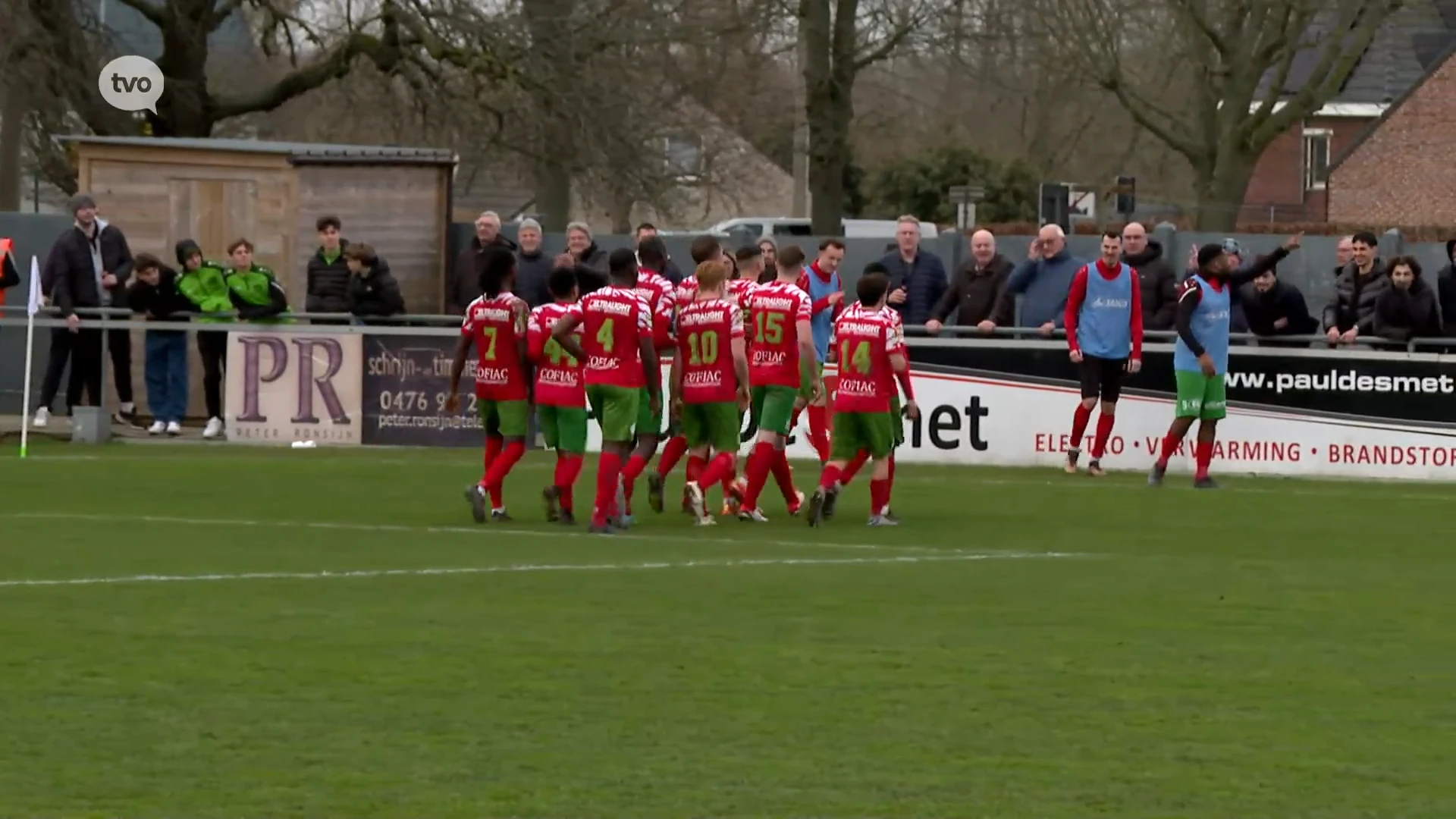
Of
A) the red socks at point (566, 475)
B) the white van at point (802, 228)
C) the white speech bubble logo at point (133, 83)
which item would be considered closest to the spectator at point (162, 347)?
the white speech bubble logo at point (133, 83)

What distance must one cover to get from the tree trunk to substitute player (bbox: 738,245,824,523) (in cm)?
2007

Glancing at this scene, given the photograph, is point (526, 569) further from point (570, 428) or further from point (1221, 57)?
point (1221, 57)

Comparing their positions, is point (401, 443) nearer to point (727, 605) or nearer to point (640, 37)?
point (727, 605)

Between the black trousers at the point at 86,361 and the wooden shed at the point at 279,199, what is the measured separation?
297cm

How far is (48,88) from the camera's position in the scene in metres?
35.2

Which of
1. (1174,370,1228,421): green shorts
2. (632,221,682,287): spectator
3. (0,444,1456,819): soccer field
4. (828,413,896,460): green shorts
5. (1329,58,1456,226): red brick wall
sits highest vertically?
(1329,58,1456,226): red brick wall

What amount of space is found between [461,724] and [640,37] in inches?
1166

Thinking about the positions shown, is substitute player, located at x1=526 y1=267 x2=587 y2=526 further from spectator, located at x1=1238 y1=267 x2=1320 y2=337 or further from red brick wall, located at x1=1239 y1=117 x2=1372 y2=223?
red brick wall, located at x1=1239 y1=117 x2=1372 y2=223

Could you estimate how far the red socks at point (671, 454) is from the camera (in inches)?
702

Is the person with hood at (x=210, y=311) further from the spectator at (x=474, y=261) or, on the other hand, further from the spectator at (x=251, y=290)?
the spectator at (x=474, y=261)

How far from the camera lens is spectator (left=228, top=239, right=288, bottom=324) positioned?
24.2 metres

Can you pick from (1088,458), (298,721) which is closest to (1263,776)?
(298,721)

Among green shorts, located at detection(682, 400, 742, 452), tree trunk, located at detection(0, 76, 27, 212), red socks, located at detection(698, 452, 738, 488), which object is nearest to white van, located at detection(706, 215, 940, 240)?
tree trunk, located at detection(0, 76, 27, 212)

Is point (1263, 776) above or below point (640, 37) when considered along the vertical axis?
below
